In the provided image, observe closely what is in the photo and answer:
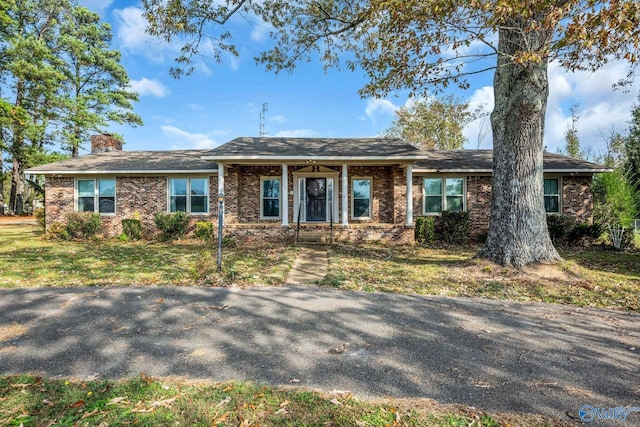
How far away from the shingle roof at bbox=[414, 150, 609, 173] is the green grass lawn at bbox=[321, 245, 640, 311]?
4619 millimetres

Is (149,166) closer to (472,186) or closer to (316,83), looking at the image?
(316,83)

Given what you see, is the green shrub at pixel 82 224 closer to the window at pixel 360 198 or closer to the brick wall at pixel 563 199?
the window at pixel 360 198

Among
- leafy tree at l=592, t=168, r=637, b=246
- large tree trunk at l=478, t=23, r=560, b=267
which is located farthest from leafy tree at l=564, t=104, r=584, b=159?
large tree trunk at l=478, t=23, r=560, b=267

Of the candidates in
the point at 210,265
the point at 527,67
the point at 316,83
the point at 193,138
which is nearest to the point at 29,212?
the point at 193,138

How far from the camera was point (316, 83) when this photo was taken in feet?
48.7

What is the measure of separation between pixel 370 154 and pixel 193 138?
1732 centimetres

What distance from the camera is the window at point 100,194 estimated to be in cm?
1349

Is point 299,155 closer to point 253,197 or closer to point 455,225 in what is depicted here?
point 253,197

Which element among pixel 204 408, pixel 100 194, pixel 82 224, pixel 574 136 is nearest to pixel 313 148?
pixel 100 194

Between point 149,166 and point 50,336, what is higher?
point 149,166

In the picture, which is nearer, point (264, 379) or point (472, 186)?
point (264, 379)

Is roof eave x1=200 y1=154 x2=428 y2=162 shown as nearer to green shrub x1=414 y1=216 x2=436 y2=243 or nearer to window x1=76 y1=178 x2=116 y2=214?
green shrub x1=414 y1=216 x2=436 y2=243

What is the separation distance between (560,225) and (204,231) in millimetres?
13300

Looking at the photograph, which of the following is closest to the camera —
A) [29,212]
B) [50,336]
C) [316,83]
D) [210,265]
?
[50,336]
